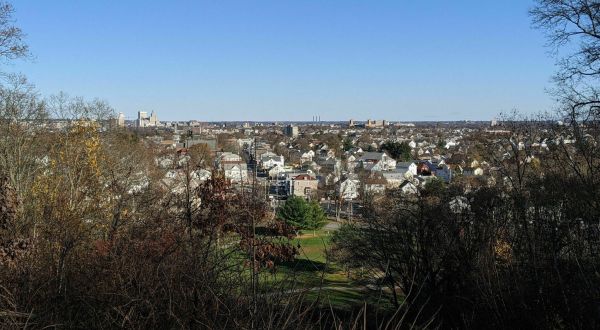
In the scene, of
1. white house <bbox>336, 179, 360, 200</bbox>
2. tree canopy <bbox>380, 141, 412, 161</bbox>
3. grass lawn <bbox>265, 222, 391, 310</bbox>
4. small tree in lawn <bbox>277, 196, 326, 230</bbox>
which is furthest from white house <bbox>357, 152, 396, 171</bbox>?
grass lawn <bbox>265, 222, 391, 310</bbox>

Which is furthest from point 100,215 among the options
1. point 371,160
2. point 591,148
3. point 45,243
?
point 371,160

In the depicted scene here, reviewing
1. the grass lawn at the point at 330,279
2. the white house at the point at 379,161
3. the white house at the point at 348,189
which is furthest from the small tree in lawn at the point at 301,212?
the white house at the point at 379,161

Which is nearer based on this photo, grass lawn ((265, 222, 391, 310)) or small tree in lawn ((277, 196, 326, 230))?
grass lawn ((265, 222, 391, 310))

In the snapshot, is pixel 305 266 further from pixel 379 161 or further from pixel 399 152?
pixel 399 152

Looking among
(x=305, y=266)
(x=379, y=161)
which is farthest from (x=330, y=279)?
(x=379, y=161)

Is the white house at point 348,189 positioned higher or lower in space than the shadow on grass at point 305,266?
lower

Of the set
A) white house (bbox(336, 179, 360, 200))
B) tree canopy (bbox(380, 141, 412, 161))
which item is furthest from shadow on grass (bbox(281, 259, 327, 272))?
tree canopy (bbox(380, 141, 412, 161))

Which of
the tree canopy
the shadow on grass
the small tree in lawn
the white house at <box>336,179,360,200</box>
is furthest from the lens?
the tree canopy

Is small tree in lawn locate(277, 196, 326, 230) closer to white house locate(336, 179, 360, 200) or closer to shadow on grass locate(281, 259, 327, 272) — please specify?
white house locate(336, 179, 360, 200)

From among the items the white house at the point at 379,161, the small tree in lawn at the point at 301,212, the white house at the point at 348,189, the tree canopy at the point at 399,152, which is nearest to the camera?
the small tree in lawn at the point at 301,212

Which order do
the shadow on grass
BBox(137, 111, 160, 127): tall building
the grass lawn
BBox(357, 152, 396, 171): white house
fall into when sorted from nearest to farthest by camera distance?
1. the shadow on grass
2. the grass lawn
3. BBox(357, 152, 396, 171): white house
4. BBox(137, 111, 160, 127): tall building

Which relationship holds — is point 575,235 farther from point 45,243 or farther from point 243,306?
point 45,243

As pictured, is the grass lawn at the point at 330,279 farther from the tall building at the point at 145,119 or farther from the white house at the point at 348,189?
the tall building at the point at 145,119

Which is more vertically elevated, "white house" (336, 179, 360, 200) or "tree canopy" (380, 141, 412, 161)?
"tree canopy" (380, 141, 412, 161)
